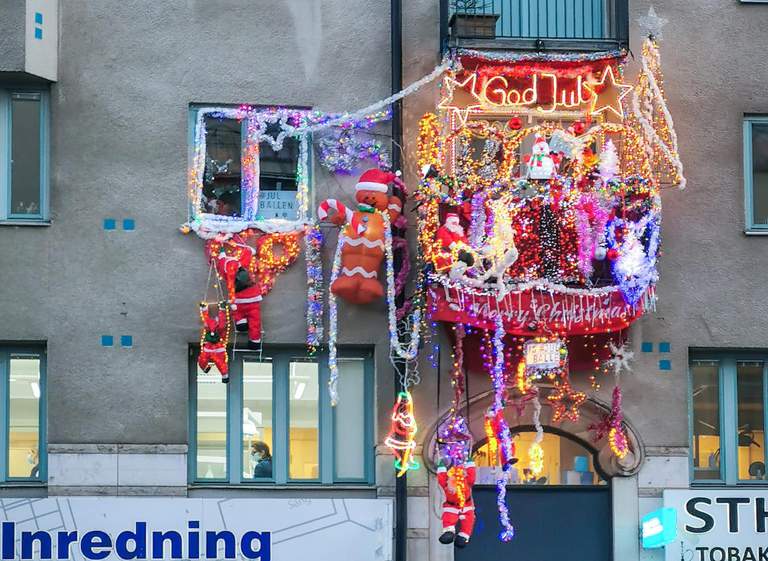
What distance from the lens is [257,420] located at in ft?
64.7

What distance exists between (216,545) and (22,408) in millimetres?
2671

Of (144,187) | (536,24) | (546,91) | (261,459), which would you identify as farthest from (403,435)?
(536,24)

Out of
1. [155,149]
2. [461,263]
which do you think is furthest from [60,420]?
[461,263]

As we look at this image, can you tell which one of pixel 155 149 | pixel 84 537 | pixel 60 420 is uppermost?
pixel 155 149

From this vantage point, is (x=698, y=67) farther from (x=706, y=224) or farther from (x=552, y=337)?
(x=552, y=337)

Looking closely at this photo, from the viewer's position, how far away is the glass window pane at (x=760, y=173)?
2031cm

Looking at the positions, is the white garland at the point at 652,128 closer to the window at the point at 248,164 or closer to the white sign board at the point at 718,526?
the white sign board at the point at 718,526

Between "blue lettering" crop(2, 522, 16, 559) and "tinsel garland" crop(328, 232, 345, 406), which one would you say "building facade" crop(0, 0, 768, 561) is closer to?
"tinsel garland" crop(328, 232, 345, 406)

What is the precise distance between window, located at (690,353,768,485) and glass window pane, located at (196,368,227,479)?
5332 millimetres

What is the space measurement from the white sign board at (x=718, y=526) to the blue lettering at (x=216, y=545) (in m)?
4.83

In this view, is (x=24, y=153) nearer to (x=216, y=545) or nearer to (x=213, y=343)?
(x=213, y=343)

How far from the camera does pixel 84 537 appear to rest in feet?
62.0

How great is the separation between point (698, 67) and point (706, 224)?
1.82 metres

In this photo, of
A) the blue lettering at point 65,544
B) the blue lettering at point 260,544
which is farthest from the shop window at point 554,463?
the blue lettering at point 65,544
